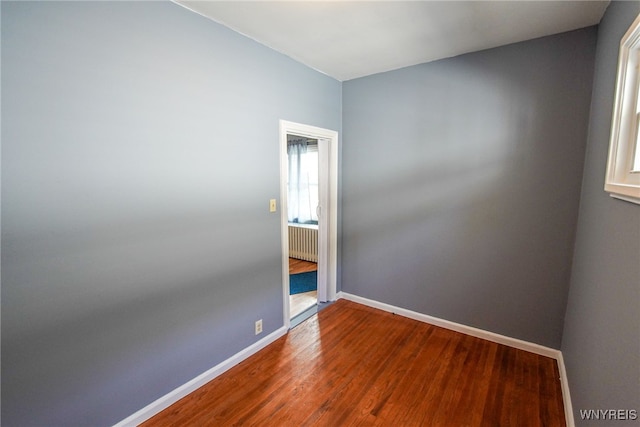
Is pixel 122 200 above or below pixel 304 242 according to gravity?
above

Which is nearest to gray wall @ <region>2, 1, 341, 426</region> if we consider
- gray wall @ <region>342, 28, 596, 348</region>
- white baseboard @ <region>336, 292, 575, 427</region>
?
gray wall @ <region>342, 28, 596, 348</region>

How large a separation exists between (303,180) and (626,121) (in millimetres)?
4087

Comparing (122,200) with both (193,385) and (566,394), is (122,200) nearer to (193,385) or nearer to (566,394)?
(193,385)

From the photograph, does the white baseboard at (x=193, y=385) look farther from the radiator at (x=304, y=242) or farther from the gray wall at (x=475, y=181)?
the radiator at (x=304, y=242)

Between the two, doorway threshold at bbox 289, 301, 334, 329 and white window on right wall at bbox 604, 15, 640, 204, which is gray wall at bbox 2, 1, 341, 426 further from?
white window on right wall at bbox 604, 15, 640, 204

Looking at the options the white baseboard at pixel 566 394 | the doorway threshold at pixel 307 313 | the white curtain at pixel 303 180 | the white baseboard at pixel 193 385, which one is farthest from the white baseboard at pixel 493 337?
the white curtain at pixel 303 180

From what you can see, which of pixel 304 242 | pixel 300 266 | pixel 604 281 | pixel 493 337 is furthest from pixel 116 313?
pixel 304 242

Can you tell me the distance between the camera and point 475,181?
2.53 m

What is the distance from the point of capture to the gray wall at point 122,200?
1263mm

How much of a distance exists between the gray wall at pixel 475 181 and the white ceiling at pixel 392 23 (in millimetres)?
250

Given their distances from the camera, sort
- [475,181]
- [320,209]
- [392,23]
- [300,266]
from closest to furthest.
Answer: [392,23] → [475,181] → [320,209] → [300,266]

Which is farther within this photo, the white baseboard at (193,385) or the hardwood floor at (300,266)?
the hardwood floor at (300,266)

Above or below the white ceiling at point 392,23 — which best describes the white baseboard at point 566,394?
below

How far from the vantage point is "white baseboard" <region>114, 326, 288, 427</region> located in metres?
1.71
